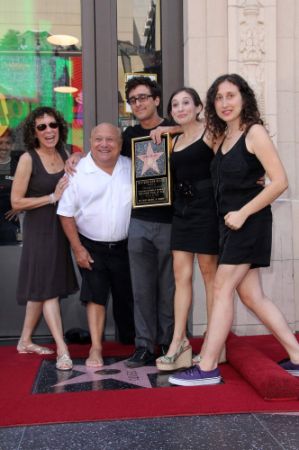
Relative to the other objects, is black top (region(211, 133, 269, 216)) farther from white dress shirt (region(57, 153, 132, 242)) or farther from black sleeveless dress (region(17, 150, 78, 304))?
black sleeveless dress (region(17, 150, 78, 304))

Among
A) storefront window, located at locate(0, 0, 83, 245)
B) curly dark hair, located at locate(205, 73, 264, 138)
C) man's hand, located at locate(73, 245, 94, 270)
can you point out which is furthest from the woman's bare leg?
storefront window, located at locate(0, 0, 83, 245)

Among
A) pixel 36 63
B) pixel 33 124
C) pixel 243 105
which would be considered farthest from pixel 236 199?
pixel 36 63

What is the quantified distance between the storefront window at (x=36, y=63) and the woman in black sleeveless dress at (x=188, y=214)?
1.84m

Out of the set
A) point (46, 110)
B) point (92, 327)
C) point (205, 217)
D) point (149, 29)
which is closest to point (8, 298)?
point (92, 327)

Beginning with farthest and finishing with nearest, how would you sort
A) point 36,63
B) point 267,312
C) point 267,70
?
point 36,63 < point 267,70 < point 267,312

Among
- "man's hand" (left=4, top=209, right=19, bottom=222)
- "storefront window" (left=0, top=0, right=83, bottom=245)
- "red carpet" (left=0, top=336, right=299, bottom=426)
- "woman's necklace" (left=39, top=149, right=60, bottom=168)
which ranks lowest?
"red carpet" (left=0, top=336, right=299, bottom=426)

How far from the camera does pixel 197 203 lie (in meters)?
4.27

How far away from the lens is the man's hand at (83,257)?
4.72 meters

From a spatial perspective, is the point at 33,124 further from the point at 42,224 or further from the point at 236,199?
the point at 236,199

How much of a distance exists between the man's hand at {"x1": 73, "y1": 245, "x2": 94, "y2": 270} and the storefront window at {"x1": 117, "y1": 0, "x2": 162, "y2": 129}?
1.71m

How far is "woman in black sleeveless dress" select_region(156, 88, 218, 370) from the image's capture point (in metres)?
4.26

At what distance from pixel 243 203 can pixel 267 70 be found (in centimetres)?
213

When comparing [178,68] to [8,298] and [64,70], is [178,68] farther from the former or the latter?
[8,298]

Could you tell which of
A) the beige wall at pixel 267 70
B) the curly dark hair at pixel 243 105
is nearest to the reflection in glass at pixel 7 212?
the beige wall at pixel 267 70
